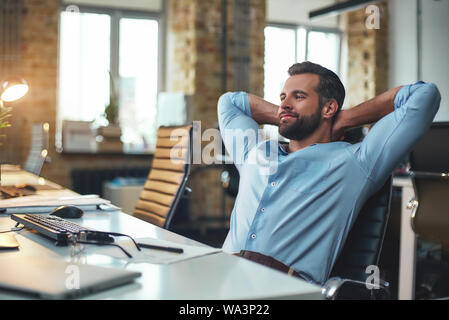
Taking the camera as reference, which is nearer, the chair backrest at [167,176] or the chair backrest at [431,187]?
the chair backrest at [167,176]

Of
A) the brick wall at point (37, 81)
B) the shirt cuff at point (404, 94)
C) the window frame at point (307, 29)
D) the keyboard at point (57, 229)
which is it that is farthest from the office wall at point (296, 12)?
the keyboard at point (57, 229)

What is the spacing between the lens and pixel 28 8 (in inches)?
191

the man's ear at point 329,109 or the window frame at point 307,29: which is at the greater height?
the window frame at point 307,29

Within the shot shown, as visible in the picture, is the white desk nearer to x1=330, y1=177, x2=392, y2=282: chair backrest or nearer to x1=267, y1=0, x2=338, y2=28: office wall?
x1=330, y1=177, x2=392, y2=282: chair backrest

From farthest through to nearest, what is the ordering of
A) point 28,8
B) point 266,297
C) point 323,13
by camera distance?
point 323,13, point 28,8, point 266,297

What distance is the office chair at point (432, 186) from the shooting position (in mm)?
2570

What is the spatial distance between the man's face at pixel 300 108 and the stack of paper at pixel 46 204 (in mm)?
618

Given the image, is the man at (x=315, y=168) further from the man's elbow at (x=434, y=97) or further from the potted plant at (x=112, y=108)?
the potted plant at (x=112, y=108)

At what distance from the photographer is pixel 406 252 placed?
2.77m

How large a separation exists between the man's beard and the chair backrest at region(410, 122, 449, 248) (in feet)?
3.93

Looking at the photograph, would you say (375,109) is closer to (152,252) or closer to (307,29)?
(152,252)

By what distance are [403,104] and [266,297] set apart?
37.6 inches
